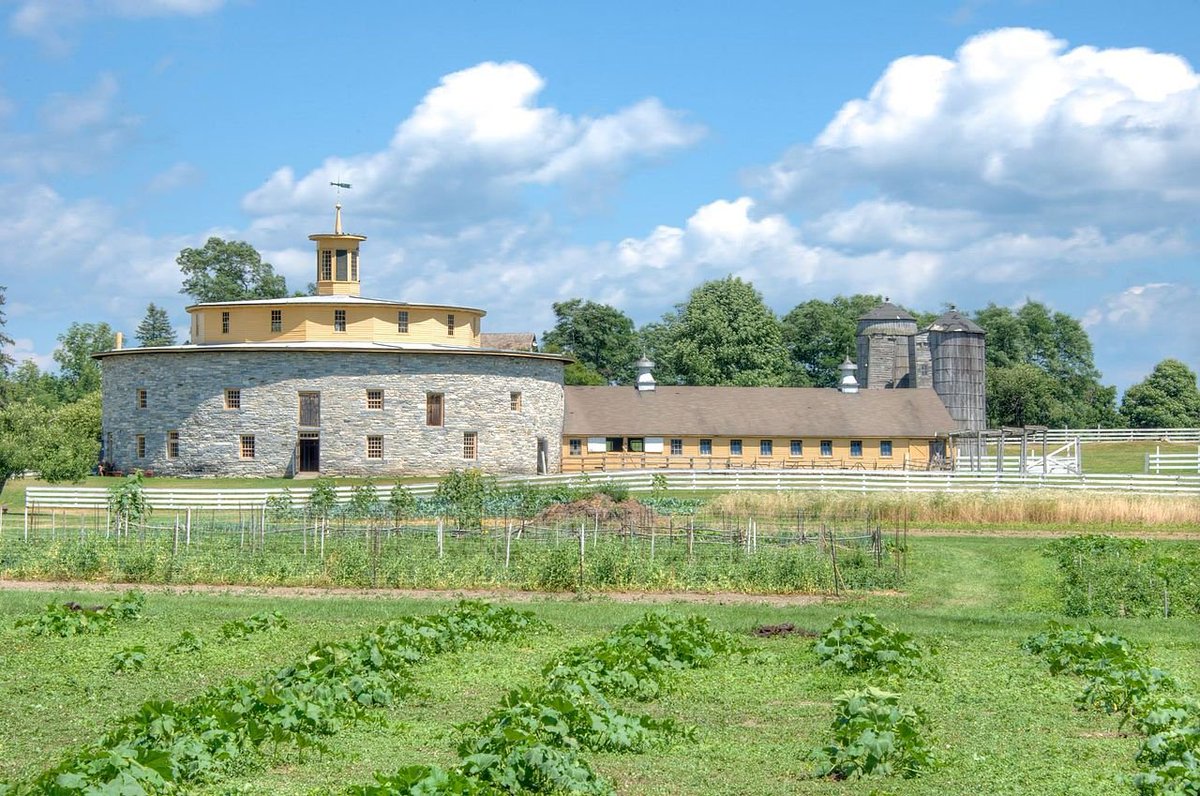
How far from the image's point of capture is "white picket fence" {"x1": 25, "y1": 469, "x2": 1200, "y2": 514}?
145 feet

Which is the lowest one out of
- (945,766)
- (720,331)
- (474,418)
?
(945,766)

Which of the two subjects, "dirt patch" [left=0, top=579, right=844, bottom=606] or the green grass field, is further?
"dirt patch" [left=0, top=579, right=844, bottom=606]

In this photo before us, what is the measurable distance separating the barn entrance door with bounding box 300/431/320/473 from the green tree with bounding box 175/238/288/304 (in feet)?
191

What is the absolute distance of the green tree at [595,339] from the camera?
109500mm

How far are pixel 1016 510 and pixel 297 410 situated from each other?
29683 mm

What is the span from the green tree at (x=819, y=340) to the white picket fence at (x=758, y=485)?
57.7 meters

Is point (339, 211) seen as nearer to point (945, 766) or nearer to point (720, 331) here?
point (720, 331)

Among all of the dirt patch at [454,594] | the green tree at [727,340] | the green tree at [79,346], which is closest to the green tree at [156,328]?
the green tree at [79,346]

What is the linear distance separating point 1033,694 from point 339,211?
56036 millimetres

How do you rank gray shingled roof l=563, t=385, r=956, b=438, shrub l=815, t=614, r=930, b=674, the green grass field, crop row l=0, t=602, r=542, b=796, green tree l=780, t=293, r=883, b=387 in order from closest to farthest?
crop row l=0, t=602, r=542, b=796, the green grass field, shrub l=815, t=614, r=930, b=674, gray shingled roof l=563, t=385, r=956, b=438, green tree l=780, t=293, r=883, b=387

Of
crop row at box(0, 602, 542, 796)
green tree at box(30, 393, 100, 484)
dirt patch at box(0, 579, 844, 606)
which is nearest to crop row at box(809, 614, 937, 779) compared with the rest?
crop row at box(0, 602, 542, 796)

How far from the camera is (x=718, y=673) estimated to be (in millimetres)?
17484

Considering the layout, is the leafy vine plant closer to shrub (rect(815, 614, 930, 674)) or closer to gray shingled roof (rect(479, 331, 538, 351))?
shrub (rect(815, 614, 930, 674))

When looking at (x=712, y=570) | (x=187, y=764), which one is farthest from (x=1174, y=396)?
(x=187, y=764)
